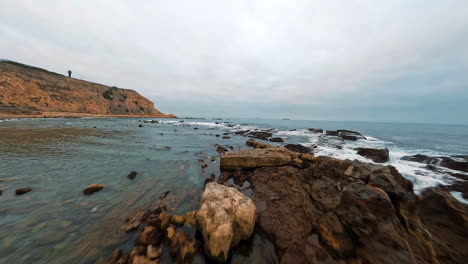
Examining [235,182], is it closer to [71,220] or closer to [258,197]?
[258,197]

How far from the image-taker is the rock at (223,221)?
3.34 meters

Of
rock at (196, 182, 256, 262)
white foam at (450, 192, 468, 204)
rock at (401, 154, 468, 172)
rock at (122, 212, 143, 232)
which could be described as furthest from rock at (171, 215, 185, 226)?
rock at (401, 154, 468, 172)

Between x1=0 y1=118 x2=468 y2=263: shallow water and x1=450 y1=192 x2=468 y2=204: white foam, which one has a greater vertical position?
x1=0 y1=118 x2=468 y2=263: shallow water

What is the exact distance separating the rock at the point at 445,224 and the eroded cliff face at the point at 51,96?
71.2 meters

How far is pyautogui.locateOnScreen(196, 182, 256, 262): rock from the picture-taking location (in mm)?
3344

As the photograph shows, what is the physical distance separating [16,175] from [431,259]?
50.7ft

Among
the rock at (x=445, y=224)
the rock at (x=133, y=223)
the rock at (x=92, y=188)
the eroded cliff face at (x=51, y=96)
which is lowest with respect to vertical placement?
the rock at (x=133, y=223)

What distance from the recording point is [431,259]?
127 inches

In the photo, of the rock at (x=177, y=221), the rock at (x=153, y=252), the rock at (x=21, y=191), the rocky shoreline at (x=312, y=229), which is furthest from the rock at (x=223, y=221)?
the rock at (x=21, y=191)

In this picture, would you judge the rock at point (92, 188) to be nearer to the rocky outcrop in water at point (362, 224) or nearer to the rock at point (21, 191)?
the rock at point (21, 191)

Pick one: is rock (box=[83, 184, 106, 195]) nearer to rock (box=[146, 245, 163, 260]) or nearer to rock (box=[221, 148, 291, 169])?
rock (box=[146, 245, 163, 260])

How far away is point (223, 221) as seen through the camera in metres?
3.64

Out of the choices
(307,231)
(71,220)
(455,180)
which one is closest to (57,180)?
(71,220)

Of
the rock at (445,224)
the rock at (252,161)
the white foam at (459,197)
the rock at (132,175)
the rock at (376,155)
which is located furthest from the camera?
the rock at (376,155)
